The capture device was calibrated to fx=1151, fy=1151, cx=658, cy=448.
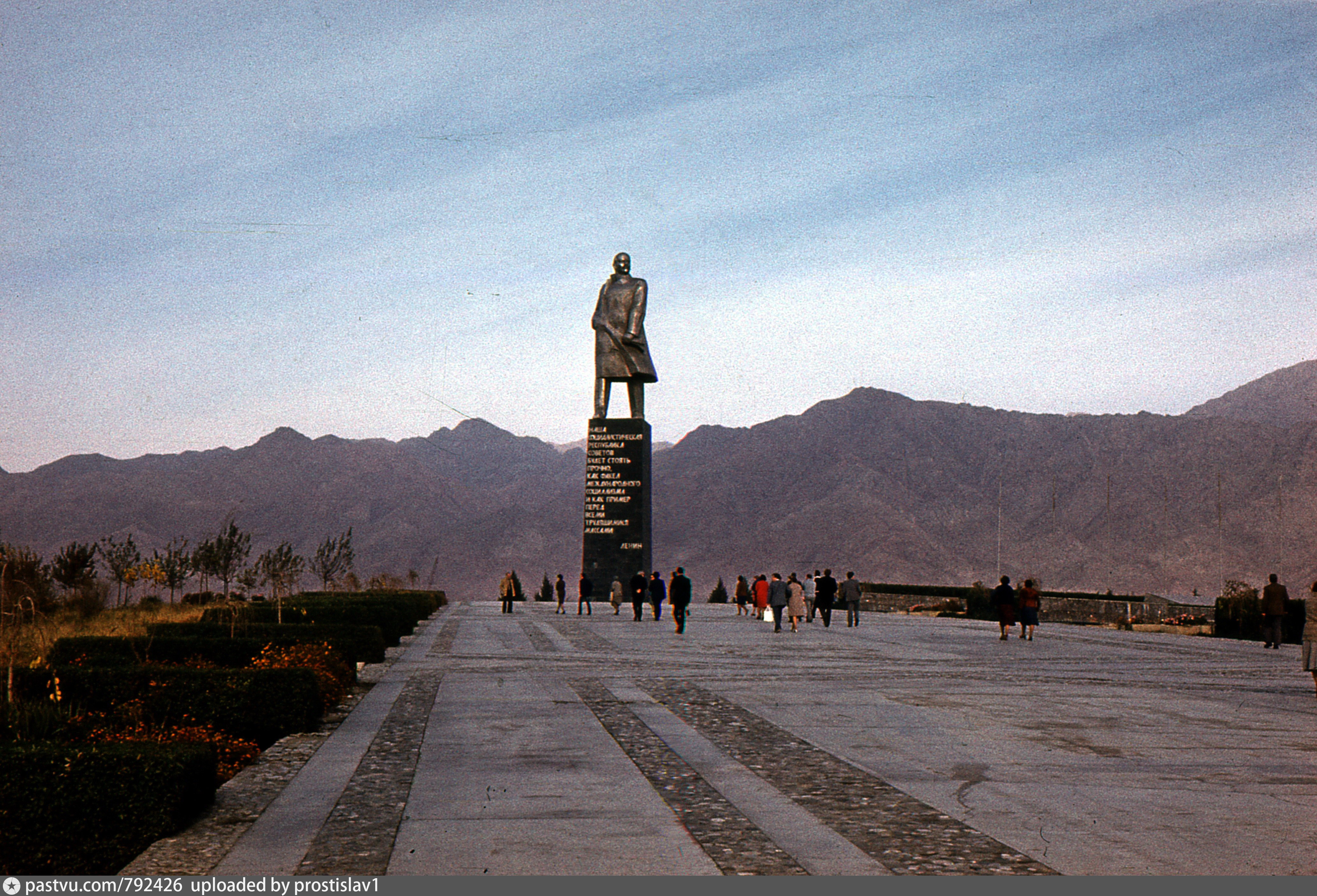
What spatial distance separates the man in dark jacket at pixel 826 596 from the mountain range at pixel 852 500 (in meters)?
85.1

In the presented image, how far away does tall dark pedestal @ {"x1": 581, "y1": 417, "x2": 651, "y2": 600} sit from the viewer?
39.8 metres

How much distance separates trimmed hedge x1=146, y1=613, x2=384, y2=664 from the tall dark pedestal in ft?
79.4

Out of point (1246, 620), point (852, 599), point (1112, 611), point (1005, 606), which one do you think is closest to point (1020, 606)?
point (1005, 606)

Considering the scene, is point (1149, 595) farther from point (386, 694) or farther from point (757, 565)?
point (757, 565)

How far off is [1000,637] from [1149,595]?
1504cm

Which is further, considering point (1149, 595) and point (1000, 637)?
point (1149, 595)

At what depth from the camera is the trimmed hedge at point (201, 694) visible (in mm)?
8594

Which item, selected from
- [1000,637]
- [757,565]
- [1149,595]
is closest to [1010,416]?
[757,565]

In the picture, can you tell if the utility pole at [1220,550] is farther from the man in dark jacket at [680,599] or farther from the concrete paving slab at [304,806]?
the concrete paving slab at [304,806]

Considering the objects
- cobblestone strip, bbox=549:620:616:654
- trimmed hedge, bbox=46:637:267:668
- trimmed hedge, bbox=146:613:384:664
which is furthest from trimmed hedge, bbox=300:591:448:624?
trimmed hedge, bbox=46:637:267:668

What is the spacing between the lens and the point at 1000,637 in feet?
77.0

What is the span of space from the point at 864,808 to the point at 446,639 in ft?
53.6

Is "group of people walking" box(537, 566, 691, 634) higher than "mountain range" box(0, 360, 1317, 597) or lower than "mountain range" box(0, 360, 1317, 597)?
lower

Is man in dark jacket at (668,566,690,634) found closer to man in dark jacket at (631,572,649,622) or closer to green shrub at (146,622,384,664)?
man in dark jacket at (631,572,649,622)
